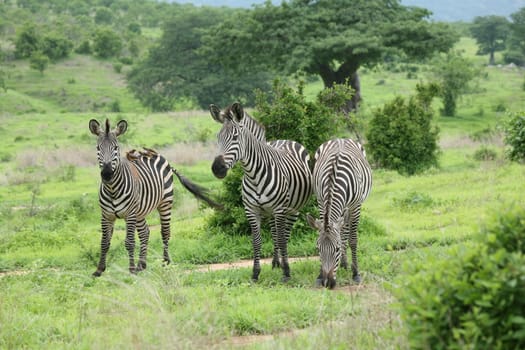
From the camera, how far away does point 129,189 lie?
10617mm

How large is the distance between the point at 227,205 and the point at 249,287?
12.5 ft

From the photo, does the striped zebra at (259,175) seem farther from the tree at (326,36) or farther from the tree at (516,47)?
the tree at (516,47)

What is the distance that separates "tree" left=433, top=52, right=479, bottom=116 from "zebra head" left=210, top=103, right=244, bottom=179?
105 feet

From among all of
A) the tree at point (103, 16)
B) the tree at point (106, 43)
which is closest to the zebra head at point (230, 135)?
the tree at point (106, 43)

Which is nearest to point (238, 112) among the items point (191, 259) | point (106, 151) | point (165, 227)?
point (106, 151)

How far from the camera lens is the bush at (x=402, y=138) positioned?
2191cm

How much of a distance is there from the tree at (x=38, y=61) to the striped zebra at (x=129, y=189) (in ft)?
139

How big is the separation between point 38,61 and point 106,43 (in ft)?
25.2

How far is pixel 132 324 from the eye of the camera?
19.7ft

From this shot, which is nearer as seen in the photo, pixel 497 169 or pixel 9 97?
pixel 497 169

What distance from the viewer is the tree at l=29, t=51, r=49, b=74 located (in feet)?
168

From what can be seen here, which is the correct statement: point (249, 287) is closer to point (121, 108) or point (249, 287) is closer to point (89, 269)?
point (89, 269)

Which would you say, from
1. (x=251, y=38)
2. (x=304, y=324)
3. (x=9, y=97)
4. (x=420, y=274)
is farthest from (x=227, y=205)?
(x=9, y=97)

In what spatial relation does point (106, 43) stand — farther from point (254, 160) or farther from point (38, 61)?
point (254, 160)
